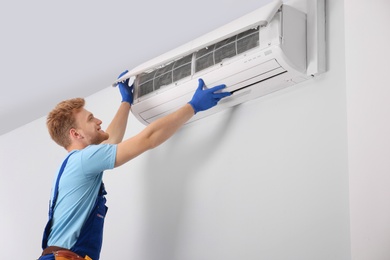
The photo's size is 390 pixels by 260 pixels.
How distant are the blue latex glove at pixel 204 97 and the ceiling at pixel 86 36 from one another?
1.20 feet

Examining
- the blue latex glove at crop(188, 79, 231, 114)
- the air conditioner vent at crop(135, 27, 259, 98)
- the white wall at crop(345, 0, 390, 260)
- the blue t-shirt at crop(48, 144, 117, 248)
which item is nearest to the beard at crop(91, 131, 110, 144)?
the blue t-shirt at crop(48, 144, 117, 248)

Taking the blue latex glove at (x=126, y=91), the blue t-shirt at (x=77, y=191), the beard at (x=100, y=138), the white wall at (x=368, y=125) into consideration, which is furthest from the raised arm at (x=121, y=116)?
the white wall at (x=368, y=125)

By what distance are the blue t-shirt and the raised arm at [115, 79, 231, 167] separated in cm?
5

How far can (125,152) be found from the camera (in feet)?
8.29

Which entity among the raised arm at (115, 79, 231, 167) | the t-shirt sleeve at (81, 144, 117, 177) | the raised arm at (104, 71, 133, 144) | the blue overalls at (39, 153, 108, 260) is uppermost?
the raised arm at (104, 71, 133, 144)

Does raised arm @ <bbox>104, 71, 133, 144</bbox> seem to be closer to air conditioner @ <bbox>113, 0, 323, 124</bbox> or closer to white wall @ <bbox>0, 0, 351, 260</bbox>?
air conditioner @ <bbox>113, 0, 323, 124</bbox>

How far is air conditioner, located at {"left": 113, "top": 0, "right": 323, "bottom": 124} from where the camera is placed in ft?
7.94

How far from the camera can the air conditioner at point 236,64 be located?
2420mm

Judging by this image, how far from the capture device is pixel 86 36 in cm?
302

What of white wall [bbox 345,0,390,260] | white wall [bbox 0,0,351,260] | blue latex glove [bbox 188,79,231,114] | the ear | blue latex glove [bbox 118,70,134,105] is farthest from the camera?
blue latex glove [bbox 118,70,134,105]

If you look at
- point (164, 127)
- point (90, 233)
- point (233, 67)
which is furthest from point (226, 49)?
point (90, 233)

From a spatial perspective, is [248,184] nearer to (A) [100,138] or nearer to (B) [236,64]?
(B) [236,64]

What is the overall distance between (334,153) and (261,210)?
0.38 metres

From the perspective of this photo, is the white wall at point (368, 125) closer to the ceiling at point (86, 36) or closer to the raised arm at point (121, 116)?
the ceiling at point (86, 36)
